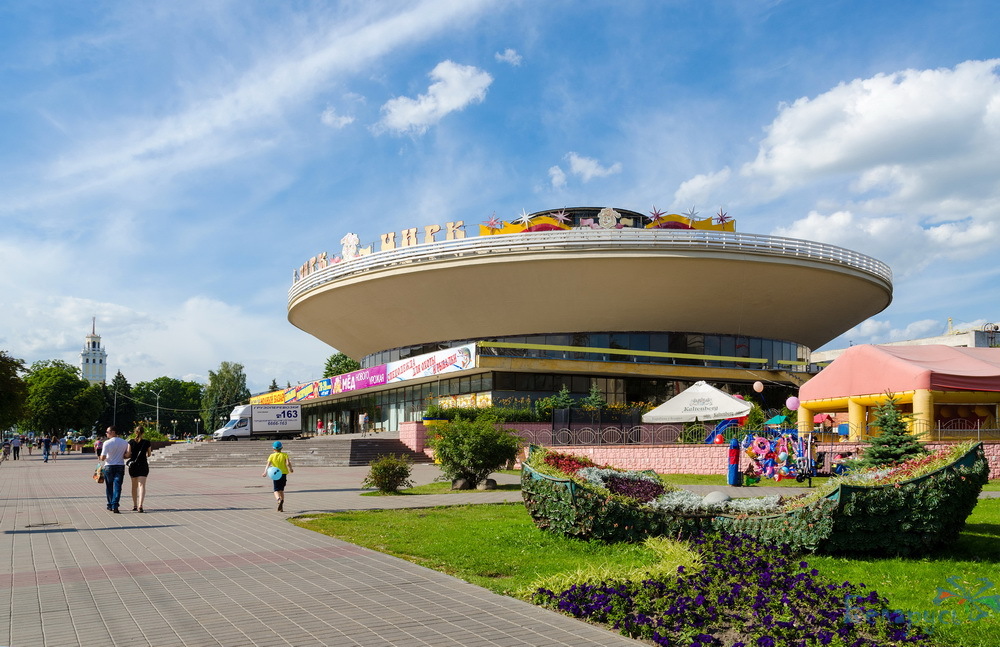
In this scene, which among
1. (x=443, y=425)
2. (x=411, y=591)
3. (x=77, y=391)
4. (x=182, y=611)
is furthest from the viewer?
(x=77, y=391)

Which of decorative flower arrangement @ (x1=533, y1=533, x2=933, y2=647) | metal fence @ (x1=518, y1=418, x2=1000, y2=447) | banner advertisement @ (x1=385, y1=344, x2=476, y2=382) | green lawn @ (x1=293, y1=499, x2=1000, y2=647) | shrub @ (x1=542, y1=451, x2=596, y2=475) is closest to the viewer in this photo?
decorative flower arrangement @ (x1=533, y1=533, x2=933, y2=647)

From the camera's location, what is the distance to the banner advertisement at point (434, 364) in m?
39.9

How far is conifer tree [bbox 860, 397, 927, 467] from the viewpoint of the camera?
1295 cm

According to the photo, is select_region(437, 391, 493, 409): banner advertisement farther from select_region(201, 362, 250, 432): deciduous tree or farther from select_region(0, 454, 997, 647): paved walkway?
select_region(201, 362, 250, 432): deciduous tree

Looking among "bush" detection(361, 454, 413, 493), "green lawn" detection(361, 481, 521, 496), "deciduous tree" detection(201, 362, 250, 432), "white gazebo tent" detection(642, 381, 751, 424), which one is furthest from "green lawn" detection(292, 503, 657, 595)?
"deciduous tree" detection(201, 362, 250, 432)

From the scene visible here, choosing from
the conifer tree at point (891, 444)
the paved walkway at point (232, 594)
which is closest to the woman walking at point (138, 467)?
the paved walkway at point (232, 594)

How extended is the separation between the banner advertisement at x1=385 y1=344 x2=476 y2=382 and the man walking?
79.0 feet

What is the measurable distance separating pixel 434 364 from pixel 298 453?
8.70 metres

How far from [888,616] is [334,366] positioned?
3541 inches

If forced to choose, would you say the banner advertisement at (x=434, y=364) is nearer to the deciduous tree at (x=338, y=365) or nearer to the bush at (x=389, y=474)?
the bush at (x=389, y=474)

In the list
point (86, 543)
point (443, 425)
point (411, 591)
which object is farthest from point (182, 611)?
point (443, 425)

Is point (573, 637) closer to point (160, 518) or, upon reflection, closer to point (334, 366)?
point (160, 518)

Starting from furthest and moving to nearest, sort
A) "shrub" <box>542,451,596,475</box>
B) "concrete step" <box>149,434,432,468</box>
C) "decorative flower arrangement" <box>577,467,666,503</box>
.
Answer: "concrete step" <box>149,434,432,468</box>
"shrub" <box>542,451,596,475</box>
"decorative flower arrangement" <box>577,467,666,503</box>

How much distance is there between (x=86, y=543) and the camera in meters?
11.3
